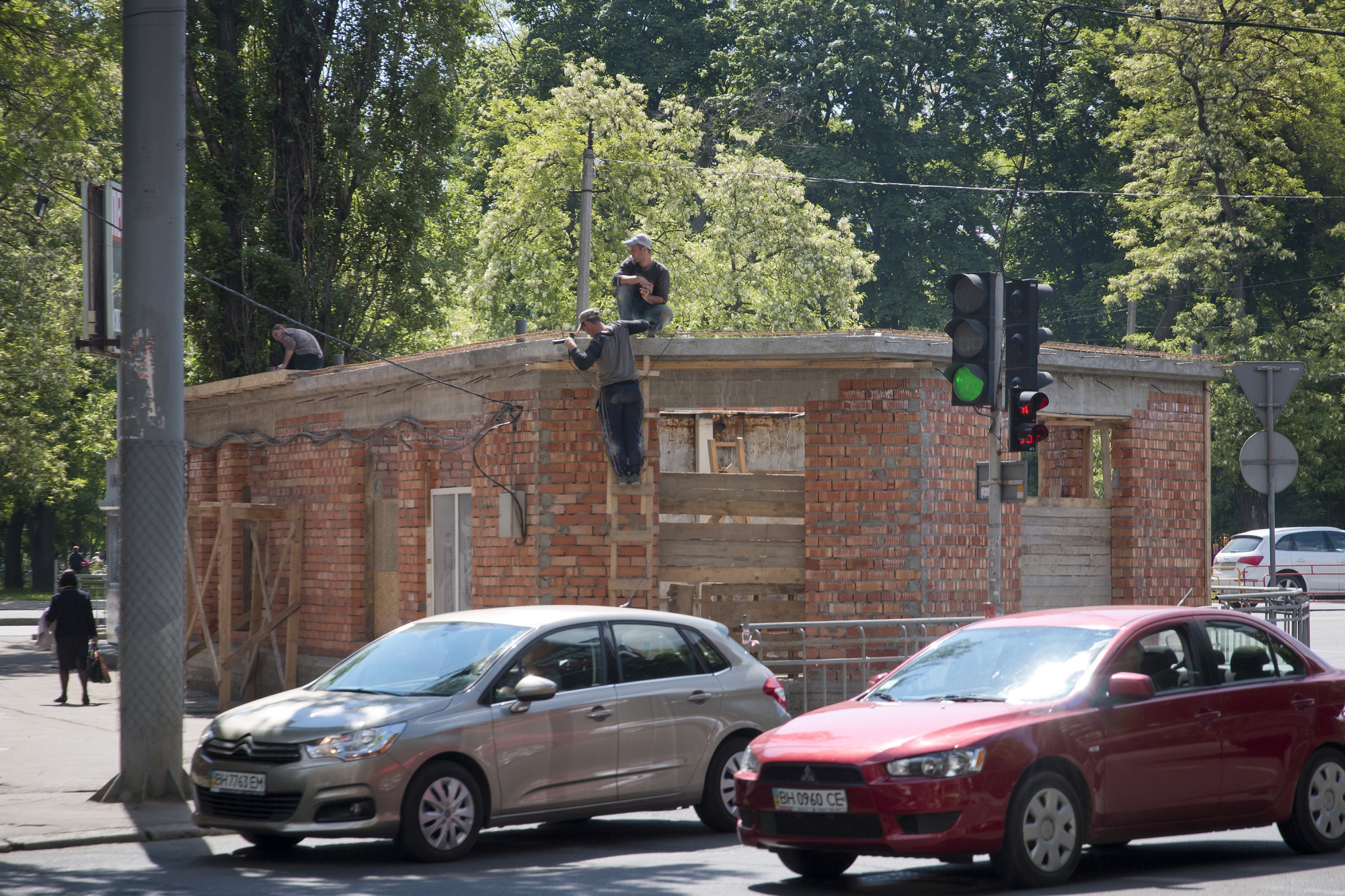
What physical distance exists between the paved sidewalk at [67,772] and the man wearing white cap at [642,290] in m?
5.63

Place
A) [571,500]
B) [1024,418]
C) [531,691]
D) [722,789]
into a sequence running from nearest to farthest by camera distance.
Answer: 1. [531,691]
2. [722,789]
3. [1024,418]
4. [571,500]

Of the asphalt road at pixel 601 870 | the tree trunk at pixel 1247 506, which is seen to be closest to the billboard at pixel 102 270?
the asphalt road at pixel 601 870

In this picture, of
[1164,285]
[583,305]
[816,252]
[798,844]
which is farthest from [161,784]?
[1164,285]

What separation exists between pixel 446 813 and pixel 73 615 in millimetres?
11798

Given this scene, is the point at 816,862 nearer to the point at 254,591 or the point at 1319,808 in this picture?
the point at 1319,808

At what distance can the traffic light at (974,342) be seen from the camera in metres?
12.4

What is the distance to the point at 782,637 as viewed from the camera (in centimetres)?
1467

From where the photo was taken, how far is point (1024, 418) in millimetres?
12664

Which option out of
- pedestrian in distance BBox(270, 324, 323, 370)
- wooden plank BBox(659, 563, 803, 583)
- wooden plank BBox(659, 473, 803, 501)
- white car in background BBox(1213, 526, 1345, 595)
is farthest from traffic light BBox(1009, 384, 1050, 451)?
white car in background BBox(1213, 526, 1345, 595)

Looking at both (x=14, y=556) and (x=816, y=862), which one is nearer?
(x=816, y=862)

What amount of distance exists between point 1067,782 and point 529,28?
4530 centimetres

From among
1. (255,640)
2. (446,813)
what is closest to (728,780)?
(446,813)

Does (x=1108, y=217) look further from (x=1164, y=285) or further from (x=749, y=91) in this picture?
(x=749, y=91)

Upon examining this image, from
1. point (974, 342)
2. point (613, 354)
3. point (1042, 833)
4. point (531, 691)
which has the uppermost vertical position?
point (613, 354)
